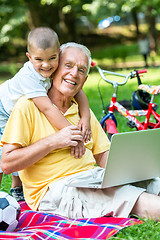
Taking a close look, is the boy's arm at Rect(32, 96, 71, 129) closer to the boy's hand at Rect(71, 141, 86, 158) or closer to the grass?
the boy's hand at Rect(71, 141, 86, 158)

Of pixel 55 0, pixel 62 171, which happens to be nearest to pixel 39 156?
pixel 62 171

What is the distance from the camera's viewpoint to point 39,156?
262 centimetres

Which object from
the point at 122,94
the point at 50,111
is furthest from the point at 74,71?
the point at 122,94

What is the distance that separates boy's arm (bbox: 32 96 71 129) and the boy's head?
A: 198 millimetres

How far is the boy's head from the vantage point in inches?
109

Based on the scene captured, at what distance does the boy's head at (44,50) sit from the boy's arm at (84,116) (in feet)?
1.27

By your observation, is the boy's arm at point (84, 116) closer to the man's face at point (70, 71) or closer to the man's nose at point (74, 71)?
the man's face at point (70, 71)

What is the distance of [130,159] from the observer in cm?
256

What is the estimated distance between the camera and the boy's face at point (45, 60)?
2765 millimetres

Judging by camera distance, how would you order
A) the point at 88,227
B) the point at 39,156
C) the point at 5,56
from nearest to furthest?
the point at 88,227
the point at 39,156
the point at 5,56

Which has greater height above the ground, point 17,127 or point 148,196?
point 17,127

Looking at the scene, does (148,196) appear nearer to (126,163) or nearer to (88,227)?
(126,163)

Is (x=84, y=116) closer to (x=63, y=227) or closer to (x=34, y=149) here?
(x=34, y=149)

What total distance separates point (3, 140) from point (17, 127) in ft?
0.42
